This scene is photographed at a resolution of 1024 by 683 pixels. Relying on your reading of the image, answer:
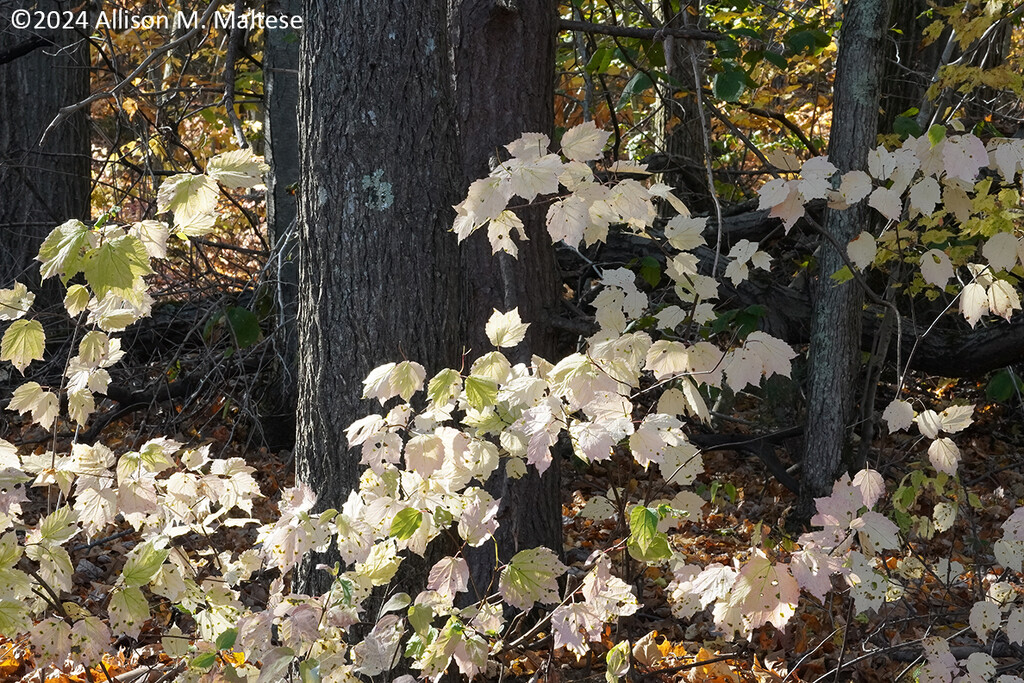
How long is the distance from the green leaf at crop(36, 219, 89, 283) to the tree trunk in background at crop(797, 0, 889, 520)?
319 centimetres

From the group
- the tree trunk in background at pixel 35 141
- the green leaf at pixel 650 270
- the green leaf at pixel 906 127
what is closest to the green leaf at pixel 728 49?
the green leaf at pixel 906 127

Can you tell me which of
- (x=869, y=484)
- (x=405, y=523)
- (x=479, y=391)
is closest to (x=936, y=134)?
(x=869, y=484)

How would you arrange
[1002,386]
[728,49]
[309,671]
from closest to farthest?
[309,671] < [728,49] < [1002,386]

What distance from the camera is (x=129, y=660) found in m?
3.31

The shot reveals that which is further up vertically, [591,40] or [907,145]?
[591,40]

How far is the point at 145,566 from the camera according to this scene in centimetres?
206

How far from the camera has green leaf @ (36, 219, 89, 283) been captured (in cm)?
188

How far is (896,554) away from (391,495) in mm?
3529

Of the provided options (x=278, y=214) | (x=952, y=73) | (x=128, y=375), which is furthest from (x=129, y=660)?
(x=952, y=73)

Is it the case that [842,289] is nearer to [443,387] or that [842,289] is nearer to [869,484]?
[869,484]

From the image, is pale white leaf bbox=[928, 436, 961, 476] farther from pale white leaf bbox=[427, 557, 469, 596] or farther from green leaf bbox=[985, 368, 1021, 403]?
green leaf bbox=[985, 368, 1021, 403]

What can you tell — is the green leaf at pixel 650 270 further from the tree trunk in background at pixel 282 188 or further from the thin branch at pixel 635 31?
the tree trunk in background at pixel 282 188

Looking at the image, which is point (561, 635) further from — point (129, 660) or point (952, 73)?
point (952, 73)

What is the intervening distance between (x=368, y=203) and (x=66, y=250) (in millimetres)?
796
